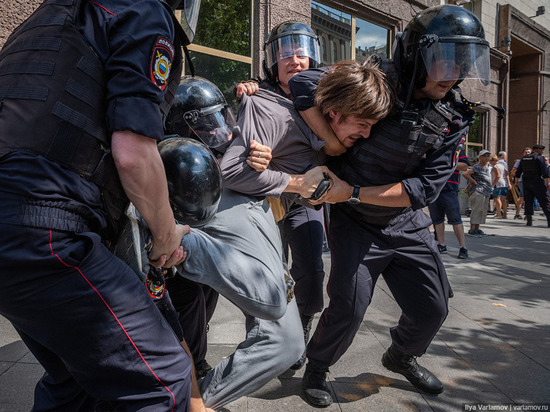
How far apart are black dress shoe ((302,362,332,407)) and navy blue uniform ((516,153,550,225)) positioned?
9.89 meters

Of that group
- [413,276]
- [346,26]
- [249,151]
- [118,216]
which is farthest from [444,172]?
[346,26]

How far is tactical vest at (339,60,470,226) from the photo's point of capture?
2.23m

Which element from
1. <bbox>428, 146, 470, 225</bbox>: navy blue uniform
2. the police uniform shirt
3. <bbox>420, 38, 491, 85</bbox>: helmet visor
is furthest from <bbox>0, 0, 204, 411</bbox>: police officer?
<bbox>428, 146, 470, 225</bbox>: navy blue uniform

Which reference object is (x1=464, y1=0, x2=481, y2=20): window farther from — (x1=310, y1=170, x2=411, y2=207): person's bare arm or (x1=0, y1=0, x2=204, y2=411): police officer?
(x1=0, y1=0, x2=204, y2=411): police officer

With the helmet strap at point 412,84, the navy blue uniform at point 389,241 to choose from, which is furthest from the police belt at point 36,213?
the helmet strap at point 412,84

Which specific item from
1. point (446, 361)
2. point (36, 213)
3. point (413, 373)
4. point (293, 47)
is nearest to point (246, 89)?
point (293, 47)

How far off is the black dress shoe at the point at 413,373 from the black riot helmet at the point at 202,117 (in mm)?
1609

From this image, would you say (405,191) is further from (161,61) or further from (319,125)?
(161,61)

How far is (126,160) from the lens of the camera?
1.24 metres

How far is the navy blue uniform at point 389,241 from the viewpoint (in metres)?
2.29

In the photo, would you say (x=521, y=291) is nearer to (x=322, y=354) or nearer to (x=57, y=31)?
(x=322, y=354)

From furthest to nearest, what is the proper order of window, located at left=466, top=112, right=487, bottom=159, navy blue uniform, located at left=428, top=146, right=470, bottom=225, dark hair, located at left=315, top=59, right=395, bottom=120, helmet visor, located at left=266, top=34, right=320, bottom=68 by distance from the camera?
window, located at left=466, top=112, right=487, bottom=159 < navy blue uniform, located at left=428, top=146, right=470, bottom=225 < helmet visor, located at left=266, top=34, right=320, bottom=68 < dark hair, located at left=315, top=59, right=395, bottom=120

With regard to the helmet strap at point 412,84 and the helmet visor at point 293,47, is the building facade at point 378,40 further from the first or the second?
the helmet visor at point 293,47

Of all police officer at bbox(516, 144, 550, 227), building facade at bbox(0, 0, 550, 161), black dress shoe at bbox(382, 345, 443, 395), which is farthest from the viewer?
police officer at bbox(516, 144, 550, 227)
